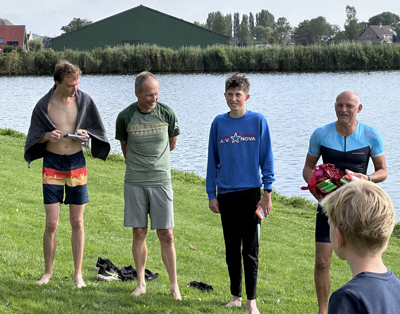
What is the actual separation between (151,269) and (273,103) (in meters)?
29.9

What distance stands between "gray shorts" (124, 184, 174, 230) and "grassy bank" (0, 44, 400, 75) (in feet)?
187

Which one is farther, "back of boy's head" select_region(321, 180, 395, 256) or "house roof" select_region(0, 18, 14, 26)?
"house roof" select_region(0, 18, 14, 26)

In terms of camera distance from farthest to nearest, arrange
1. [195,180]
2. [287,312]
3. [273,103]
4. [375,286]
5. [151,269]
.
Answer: [273,103]
[195,180]
[151,269]
[287,312]
[375,286]

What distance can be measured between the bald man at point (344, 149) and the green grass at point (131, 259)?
102cm

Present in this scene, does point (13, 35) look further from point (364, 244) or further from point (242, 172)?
point (364, 244)

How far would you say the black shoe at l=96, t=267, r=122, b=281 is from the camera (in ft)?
20.8

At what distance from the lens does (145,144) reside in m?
5.68

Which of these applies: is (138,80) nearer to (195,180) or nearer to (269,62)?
(195,180)

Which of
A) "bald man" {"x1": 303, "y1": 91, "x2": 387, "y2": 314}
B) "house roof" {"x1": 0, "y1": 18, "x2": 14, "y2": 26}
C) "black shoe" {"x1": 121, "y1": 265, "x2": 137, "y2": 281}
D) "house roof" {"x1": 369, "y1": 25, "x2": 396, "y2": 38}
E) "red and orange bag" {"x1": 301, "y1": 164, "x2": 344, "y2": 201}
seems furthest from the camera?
"house roof" {"x1": 0, "y1": 18, "x2": 14, "y2": 26}

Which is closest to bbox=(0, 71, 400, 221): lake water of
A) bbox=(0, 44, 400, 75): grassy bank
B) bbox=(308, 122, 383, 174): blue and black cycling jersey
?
bbox=(0, 44, 400, 75): grassy bank

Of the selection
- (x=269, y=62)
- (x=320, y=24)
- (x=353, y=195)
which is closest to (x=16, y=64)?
(x=269, y=62)

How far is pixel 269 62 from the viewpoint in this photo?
61531 mm

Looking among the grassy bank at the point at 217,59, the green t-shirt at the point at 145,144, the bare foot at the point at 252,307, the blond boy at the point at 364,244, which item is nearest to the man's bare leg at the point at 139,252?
the green t-shirt at the point at 145,144

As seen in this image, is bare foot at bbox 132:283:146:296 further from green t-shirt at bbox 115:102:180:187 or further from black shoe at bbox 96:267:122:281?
green t-shirt at bbox 115:102:180:187
